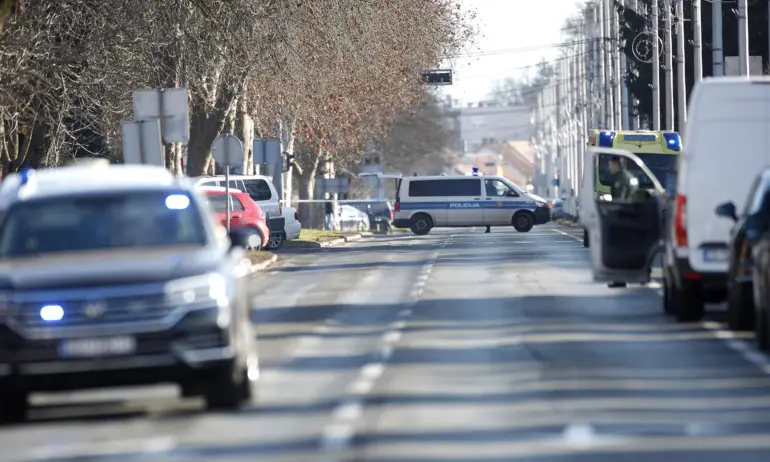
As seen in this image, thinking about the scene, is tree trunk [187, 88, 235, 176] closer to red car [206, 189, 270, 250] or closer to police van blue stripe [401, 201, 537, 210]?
red car [206, 189, 270, 250]

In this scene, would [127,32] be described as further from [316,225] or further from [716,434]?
[316,225]

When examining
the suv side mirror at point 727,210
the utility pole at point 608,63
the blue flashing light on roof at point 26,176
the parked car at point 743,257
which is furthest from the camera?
the utility pole at point 608,63

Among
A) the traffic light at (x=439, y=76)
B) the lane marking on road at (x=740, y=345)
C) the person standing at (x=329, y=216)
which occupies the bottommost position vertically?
the person standing at (x=329, y=216)

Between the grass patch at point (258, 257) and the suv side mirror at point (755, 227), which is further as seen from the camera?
the grass patch at point (258, 257)

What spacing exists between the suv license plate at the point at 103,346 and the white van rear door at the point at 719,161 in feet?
27.5

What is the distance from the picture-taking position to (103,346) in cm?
1156

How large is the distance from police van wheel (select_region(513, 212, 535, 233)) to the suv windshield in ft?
140

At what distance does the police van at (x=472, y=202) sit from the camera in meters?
55.1

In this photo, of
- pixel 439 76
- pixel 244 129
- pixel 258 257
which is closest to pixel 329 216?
pixel 439 76

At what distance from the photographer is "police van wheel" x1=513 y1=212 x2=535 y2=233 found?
55188 mm

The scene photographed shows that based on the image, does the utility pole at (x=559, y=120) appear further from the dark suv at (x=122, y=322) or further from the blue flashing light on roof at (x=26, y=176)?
the dark suv at (x=122, y=322)

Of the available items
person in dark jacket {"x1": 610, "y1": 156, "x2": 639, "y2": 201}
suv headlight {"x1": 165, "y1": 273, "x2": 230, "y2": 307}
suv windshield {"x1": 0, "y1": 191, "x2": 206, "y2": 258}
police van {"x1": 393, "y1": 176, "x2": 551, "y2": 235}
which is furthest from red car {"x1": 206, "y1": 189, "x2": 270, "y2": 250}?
suv headlight {"x1": 165, "y1": 273, "x2": 230, "y2": 307}

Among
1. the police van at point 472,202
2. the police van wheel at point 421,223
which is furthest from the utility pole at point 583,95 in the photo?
the police van at point 472,202

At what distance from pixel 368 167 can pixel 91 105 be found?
122ft
